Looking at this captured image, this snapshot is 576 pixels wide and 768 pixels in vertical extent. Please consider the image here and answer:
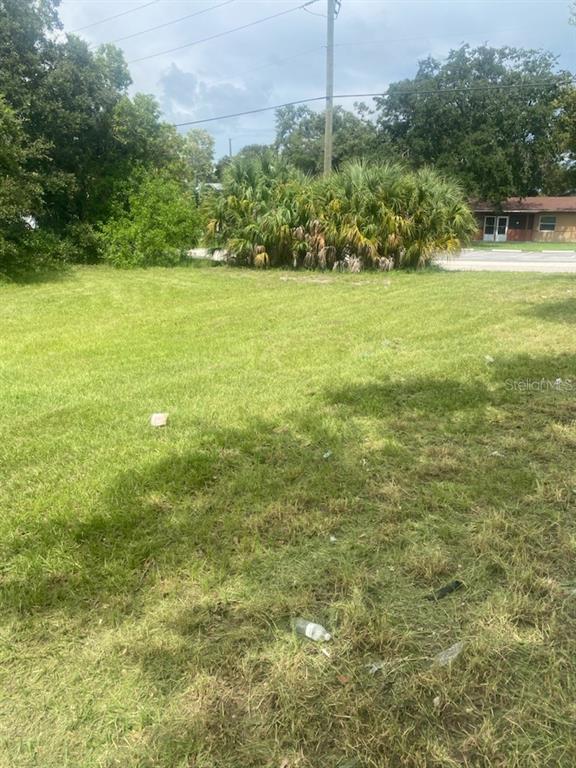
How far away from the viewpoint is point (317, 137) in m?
50.0

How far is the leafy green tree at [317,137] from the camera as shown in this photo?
39481 millimetres

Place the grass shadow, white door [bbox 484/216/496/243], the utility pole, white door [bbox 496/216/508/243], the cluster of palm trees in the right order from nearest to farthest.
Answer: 1. the grass shadow
2. the cluster of palm trees
3. the utility pole
4. white door [bbox 496/216/508/243]
5. white door [bbox 484/216/496/243]

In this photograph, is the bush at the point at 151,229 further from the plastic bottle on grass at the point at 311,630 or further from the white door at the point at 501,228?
the white door at the point at 501,228

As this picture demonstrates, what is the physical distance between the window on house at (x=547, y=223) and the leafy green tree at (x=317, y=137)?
12.2m

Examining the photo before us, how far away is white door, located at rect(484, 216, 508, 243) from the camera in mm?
37312

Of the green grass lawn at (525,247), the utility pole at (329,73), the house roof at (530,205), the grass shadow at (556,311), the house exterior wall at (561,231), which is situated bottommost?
the grass shadow at (556,311)

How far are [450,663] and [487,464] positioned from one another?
1477mm

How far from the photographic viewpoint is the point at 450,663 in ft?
5.40

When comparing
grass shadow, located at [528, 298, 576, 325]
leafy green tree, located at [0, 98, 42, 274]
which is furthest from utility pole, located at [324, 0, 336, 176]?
grass shadow, located at [528, 298, 576, 325]

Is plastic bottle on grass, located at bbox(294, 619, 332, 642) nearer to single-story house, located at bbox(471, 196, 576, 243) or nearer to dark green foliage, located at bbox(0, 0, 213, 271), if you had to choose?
dark green foliage, located at bbox(0, 0, 213, 271)

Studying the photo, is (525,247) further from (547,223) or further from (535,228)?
(547,223)

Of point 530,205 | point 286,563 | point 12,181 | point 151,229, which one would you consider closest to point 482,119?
point 530,205

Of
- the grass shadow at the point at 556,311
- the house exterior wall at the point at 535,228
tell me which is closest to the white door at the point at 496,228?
the house exterior wall at the point at 535,228

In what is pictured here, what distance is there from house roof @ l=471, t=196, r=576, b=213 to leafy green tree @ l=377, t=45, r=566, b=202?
1.49m
